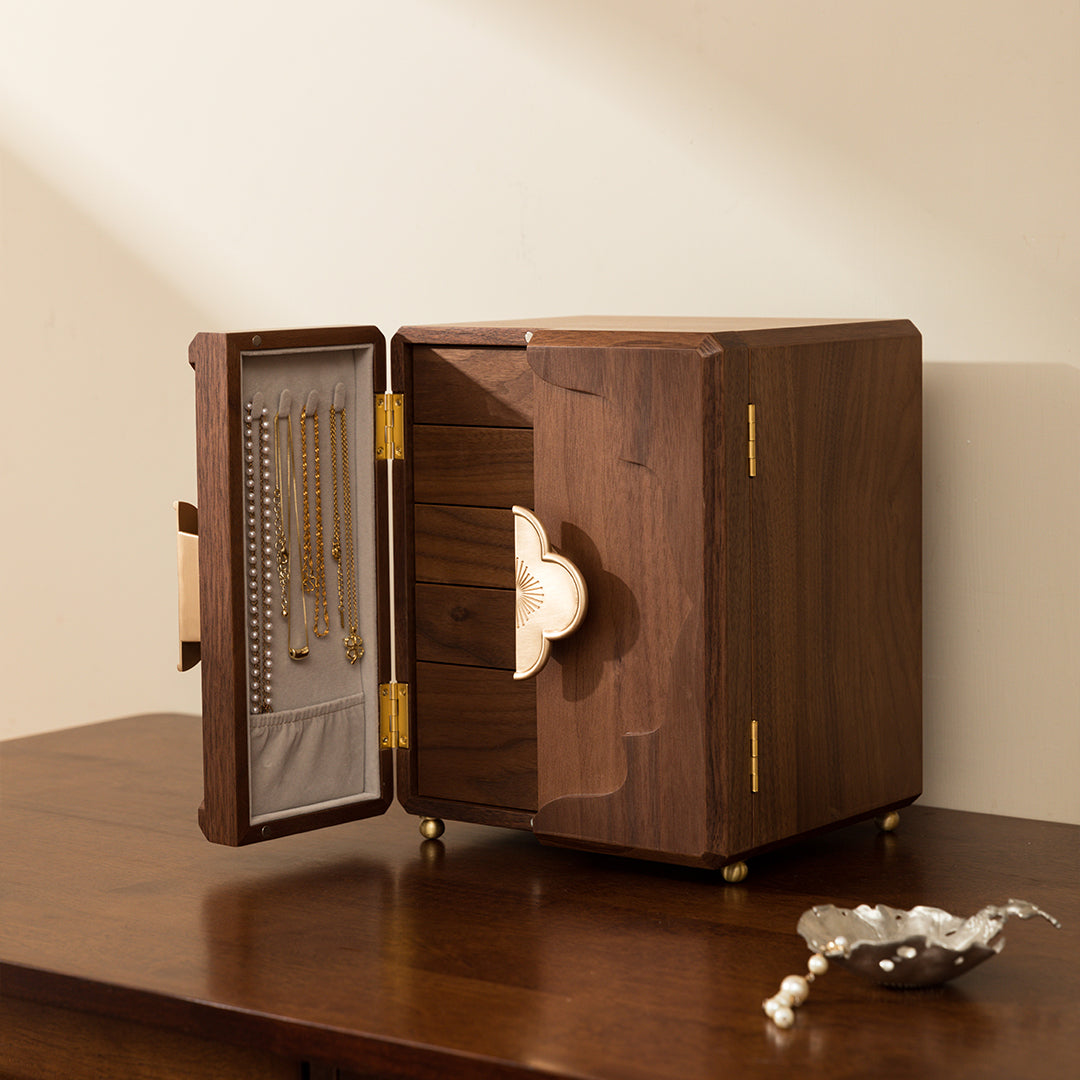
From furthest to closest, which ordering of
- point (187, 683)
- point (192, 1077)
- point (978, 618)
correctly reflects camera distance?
point (187, 683) < point (978, 618) < point (192, 1077)

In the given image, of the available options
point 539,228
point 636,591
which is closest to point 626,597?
point 636,591

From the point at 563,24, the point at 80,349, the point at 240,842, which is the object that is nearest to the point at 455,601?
the point at 240,842

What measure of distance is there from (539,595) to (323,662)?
201 millimetres

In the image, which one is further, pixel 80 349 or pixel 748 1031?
pixel 80 349

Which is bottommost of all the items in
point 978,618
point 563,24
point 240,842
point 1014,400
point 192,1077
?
point 192,1077

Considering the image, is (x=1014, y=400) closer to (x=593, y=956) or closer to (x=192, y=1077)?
(x=593, y=956)

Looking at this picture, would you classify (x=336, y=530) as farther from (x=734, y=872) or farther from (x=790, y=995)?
(x=790, y=995)

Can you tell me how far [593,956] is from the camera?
1022mm

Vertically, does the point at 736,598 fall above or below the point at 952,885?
above

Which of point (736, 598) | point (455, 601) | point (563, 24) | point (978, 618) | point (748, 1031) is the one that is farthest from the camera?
point (563, 24)

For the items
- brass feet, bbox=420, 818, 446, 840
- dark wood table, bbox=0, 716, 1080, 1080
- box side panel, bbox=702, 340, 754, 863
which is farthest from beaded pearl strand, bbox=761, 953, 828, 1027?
brass feet, bbox=420, 818, 446, 840

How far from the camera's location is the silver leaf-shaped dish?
0.94m

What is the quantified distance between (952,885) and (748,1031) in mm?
309

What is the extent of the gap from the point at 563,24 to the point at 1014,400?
0.54m
